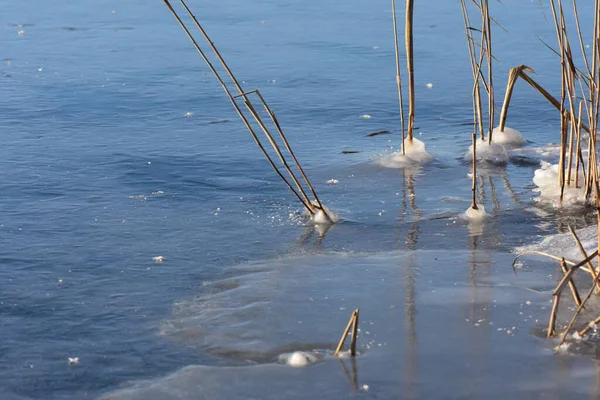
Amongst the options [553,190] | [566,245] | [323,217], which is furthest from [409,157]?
[566,245]

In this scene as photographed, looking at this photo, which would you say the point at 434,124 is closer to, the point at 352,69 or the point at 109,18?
the point at 352,69

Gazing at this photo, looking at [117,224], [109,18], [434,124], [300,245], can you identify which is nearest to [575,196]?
[300,245]

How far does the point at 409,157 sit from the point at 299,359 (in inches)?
65.6

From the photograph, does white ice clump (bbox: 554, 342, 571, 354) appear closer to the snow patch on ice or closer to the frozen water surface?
the frozen water surface

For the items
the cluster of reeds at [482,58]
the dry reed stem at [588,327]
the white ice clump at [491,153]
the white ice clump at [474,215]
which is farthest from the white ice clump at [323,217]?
the dry reed stem at [588,327]

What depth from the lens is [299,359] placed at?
6.14 ft

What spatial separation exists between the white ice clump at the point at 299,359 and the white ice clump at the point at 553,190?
1295mm

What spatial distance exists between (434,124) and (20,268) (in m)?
2.09

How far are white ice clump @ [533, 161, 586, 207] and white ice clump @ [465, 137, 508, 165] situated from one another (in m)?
0.28

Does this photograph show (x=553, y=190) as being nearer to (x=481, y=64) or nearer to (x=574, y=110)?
(x=574, y=110)

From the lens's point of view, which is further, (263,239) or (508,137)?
(508,137)

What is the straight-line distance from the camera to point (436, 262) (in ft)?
7.96

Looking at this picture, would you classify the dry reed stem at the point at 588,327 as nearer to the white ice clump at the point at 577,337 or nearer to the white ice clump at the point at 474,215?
the white ice clump at the point at 577,337

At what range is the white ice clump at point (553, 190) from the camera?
2875mm
